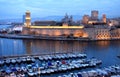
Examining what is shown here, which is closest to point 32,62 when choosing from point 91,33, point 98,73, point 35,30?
point 98,73

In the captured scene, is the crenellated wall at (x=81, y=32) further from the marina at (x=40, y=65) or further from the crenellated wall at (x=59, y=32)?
the marina at (x=40, y=65)

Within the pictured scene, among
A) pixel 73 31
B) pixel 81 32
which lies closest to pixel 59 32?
pixel 73 31

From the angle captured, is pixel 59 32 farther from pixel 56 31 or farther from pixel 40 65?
pixel 40 65

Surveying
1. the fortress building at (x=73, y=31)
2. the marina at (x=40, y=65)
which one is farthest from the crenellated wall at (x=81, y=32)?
the marina at (x=40, y=65)

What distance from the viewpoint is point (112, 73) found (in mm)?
9352

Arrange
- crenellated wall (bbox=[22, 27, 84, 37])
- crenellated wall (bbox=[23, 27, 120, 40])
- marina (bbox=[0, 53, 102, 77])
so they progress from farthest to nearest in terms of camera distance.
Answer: crenellated wall (bbox=[22, 27, 84, 37]) → crenellated wall (bbox=[23, 27, 120, 40]) → marina (bbox=[0, 53, 102, 77])

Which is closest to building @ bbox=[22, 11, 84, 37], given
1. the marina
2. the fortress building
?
the fortress building

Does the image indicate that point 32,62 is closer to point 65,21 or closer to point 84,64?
point 84,64

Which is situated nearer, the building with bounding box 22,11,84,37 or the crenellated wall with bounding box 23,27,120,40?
the crenellated wall with bounding box 23,27,120,40

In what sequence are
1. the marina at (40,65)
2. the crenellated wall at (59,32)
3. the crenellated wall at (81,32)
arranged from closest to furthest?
the marina at (40,65) → the crenellated wall at (81,32) → the crenellated wall at (59,32)

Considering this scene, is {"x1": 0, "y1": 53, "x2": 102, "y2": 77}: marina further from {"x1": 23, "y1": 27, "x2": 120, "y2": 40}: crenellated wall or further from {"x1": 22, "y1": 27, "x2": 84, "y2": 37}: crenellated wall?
{"x1": 22, "y1": 27, "x2": 84, "y2": 37}: crenellated wall

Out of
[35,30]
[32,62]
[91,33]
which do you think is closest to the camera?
[32,62]

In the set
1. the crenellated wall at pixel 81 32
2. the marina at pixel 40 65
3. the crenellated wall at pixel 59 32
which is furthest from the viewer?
the crenellated wall at pixel 59 32

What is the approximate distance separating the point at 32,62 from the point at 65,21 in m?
15.9
